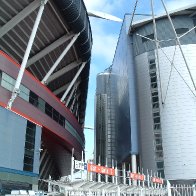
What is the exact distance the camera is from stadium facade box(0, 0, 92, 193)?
28.8 metres

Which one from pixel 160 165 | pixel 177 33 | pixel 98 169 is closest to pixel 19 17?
pixel 98 169

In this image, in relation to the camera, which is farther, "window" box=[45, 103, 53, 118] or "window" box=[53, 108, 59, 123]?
"window" box=[53, 108, 59, 123]

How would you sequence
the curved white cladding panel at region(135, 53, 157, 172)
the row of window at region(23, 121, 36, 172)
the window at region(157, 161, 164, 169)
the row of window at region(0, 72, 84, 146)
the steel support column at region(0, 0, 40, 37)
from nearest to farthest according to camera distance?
the row of window at region(0, 72, 84, 146) → the row of window at region(23, 121, 36, 172) → the steel support column at region(0, 0, 40, 37) → the window at region(157, 161, 164, 169) → the curved white cladding panel at region(135, 53, 157, 172)

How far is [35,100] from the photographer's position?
34000 millimetres

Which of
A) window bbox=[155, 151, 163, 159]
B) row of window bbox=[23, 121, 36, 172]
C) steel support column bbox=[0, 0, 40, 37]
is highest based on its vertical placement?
steel support column bbox=[0, 0, 40, 37]

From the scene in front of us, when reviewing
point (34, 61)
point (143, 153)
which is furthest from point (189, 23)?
point (34, 61)

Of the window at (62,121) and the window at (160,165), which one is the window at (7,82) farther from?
the window at (160,165)

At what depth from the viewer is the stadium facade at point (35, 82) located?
94.5 ft

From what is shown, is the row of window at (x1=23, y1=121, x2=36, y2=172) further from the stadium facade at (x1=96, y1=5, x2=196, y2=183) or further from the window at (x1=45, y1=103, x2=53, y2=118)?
the stadium facade at (x1=96, y1=5, x2=196, y2=183)

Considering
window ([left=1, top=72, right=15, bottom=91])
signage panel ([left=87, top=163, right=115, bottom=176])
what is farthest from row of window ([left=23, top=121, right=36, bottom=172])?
signage panel ([left=87, top=163, right=115, bottom=176])

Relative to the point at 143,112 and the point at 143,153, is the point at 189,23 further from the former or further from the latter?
the point at 143,153

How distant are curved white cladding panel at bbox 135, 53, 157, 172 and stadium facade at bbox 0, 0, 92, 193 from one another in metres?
11.7

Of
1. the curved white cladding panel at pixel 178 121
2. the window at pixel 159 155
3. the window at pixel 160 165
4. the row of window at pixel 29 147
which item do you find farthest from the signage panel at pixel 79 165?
the window at pixel 159 155

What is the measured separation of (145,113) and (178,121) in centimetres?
617
